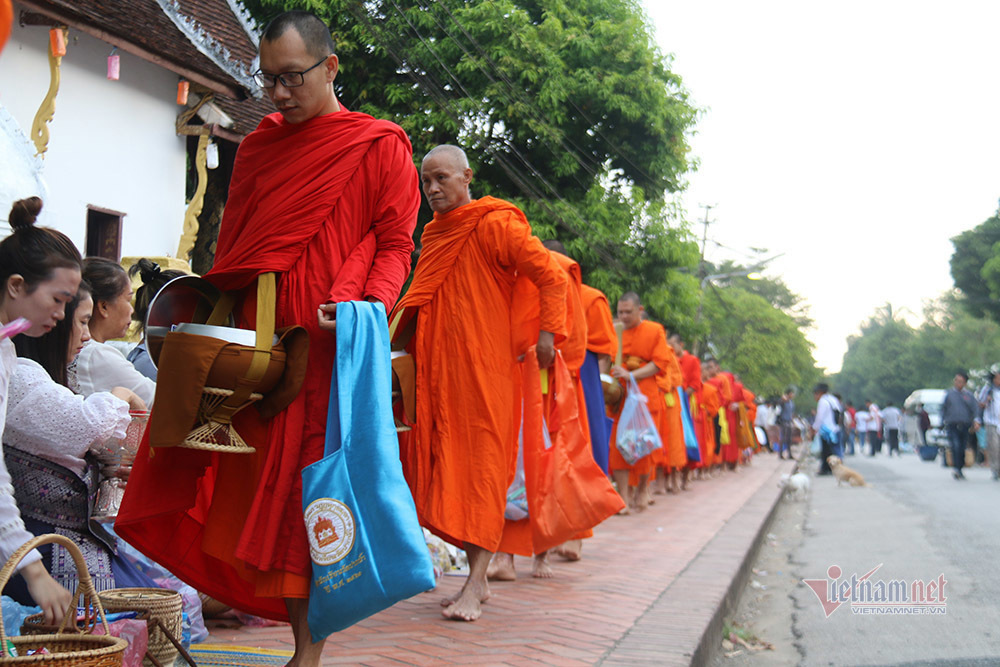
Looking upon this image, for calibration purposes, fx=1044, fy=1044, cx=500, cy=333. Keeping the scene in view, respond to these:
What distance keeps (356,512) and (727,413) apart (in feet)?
58.7

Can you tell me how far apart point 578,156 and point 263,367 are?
16.7 meters

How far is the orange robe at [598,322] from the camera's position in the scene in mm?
7324

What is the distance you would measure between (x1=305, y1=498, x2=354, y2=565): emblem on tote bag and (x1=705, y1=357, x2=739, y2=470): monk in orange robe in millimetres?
15790

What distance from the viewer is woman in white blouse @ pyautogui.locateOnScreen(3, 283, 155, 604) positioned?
303 cm

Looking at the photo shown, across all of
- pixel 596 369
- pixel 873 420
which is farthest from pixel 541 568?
pixel 873 420

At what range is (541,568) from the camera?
19.1ft

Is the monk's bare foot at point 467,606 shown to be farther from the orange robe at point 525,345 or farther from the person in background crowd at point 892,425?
the person in background crowd at point 892,425

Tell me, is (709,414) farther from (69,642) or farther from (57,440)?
(69,642)

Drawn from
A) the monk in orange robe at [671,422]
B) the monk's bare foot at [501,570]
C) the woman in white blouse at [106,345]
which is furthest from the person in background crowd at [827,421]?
the woman in white blouse at [106,345]

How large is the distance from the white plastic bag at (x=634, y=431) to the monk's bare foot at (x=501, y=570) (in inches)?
119

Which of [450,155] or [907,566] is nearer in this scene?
[450,155]

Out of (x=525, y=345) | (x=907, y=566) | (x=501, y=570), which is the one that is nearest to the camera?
(x=525, y=345)

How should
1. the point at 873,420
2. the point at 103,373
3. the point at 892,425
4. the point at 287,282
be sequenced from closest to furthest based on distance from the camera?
the point at 287,282 → the point at 103,373 → the point at 892,425 → the point at 873,420

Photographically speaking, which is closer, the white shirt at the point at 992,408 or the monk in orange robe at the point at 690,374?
the monk in orange robe at the point at 690,374
